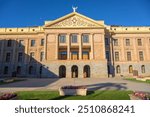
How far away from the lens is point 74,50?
42.2m

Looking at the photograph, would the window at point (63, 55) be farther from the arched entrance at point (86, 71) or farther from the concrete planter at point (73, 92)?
the concrete planter at point (73, 92)

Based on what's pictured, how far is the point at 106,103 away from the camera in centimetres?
539

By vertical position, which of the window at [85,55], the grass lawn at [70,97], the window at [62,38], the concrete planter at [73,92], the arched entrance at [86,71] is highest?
the window at [62,38]

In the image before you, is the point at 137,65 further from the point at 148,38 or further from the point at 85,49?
the point at 85,49

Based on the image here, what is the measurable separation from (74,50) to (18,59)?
15.6 m

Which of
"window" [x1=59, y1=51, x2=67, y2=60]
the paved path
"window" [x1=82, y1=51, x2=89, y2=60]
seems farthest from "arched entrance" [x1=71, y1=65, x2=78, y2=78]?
the paved path

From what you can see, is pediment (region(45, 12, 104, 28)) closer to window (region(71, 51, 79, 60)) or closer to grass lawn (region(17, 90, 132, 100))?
window (region(71, 51, 79, 60))

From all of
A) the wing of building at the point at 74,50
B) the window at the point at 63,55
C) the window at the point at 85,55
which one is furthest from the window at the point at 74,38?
the window at the point at 85,55

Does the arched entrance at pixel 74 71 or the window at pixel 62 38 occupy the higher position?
the window at pixel 62 38

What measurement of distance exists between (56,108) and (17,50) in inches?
1694

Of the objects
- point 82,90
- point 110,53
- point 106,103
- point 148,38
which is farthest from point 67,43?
point 106,103

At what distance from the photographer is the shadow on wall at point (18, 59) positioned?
43406 mm

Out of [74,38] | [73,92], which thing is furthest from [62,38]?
[73,92]

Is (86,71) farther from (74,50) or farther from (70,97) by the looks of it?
(70,97)
